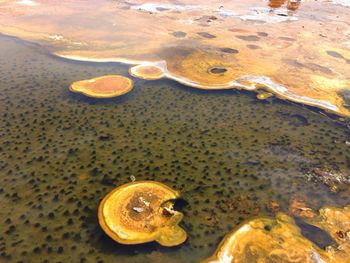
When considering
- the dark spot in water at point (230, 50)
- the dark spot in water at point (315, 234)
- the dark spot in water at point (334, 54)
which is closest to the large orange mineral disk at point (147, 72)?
A: the dark spot in water at point (230, 50)

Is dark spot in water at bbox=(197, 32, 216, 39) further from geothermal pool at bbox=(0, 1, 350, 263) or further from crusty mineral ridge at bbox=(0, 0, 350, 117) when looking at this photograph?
geothermal pool at bbox=(0, 1, 350, 263)

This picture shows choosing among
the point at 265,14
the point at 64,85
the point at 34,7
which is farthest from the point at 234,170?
the point at 34,7

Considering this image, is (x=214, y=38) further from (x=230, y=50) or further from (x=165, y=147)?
(x=165, y=147)

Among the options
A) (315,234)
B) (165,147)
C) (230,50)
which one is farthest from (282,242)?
(230,50)

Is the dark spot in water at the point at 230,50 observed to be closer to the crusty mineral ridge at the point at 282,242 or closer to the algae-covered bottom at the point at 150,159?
the algae-covered bottom at the point at 150,159

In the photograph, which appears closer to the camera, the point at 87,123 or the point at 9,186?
the point at 9,186

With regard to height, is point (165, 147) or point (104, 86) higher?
point (104, 86)

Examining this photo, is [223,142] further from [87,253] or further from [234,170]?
[87,253]

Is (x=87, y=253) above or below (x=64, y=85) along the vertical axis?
below
